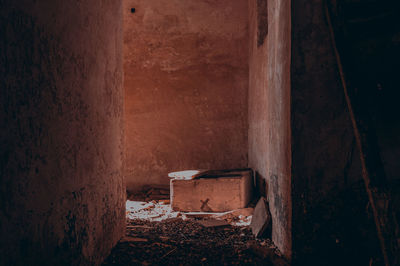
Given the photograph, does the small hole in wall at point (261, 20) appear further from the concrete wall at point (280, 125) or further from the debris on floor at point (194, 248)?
the debris on floor at point (194, 248)

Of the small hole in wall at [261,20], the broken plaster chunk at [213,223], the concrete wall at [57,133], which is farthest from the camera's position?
the small hole in wall at [261,20]

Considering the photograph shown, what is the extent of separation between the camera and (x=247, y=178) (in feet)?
18.4

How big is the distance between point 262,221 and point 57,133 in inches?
101

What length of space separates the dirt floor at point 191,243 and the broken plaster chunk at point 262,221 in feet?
0.27

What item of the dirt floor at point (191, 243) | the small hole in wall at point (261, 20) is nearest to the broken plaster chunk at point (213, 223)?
the dirt floor at point (191, 243)

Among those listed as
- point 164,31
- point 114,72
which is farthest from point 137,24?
point 114,72

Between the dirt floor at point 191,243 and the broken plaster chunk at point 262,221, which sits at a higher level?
the broken plaster chunk at point 262,221

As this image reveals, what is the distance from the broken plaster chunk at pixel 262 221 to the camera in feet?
11.3

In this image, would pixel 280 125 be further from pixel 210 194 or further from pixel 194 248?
pixel 210 194
